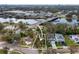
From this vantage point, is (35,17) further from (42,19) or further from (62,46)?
(62,46)

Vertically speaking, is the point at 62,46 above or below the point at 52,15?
below

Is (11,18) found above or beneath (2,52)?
above
